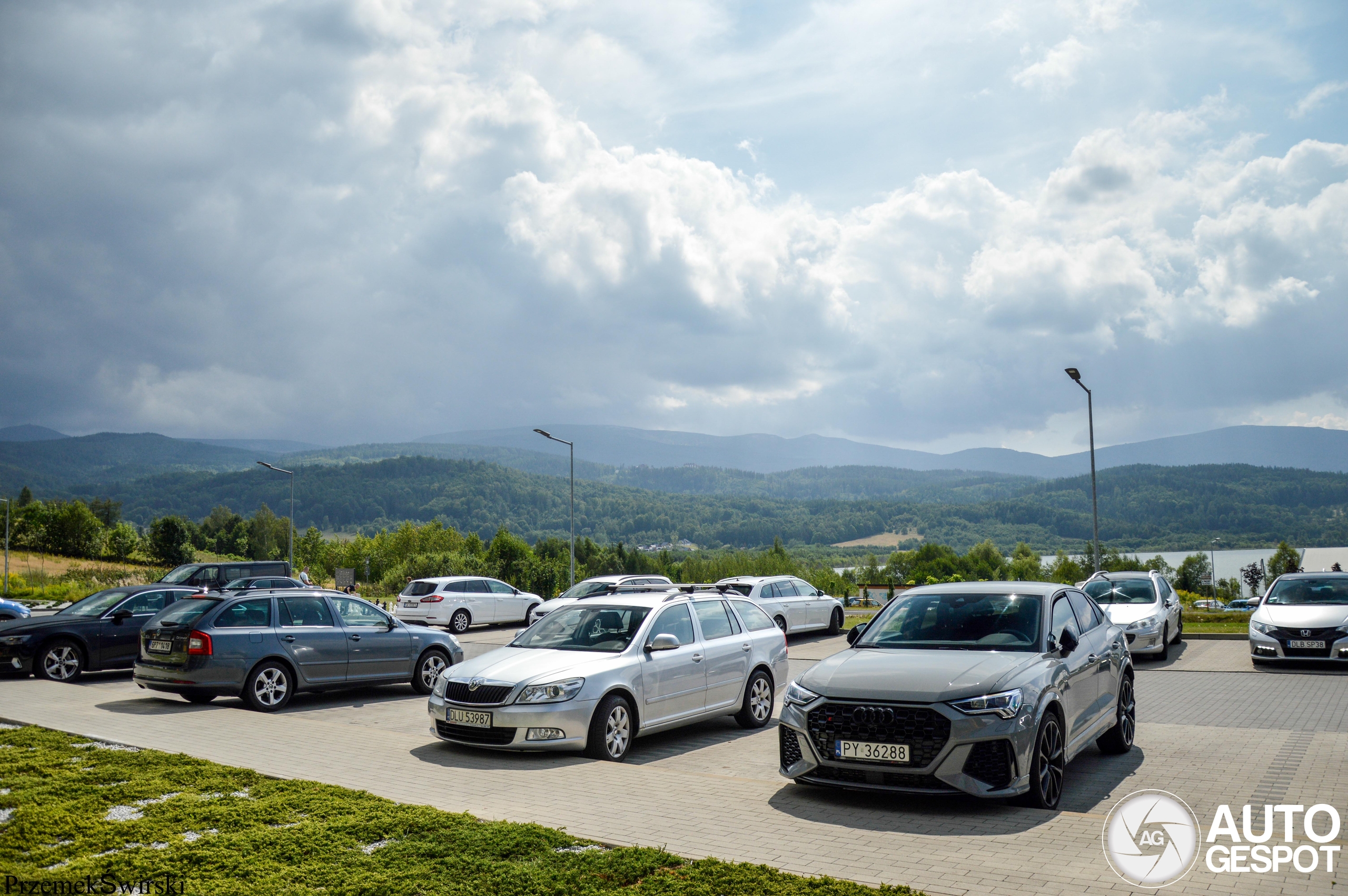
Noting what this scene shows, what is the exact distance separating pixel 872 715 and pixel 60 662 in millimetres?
14512

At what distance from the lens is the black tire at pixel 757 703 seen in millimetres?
11211

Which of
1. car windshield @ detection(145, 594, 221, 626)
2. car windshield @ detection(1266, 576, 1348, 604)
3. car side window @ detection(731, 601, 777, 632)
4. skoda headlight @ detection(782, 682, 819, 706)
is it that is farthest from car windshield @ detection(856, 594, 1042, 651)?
car windshield @ detection(1266, 576, 1348, 604)

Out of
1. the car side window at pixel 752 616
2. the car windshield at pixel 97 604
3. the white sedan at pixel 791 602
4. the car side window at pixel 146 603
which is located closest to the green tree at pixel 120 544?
the car windshield at pixel 97 604

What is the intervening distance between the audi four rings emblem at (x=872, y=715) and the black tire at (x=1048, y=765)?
106 cm

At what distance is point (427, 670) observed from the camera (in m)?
14.2

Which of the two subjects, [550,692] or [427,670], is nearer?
[550,692]

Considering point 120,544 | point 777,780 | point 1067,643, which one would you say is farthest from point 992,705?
point 120,544

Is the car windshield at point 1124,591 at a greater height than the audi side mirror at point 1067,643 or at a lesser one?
lesser

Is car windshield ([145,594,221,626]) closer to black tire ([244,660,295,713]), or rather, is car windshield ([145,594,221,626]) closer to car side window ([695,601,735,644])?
black tire ([244,660,295,713])

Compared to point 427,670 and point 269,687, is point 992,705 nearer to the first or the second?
point 269,687

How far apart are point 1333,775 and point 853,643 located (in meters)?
4.07

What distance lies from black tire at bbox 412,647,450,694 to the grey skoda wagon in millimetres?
16

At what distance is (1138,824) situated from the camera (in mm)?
6207

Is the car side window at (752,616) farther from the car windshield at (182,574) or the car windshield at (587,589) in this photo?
the car windshield at (182,574)
